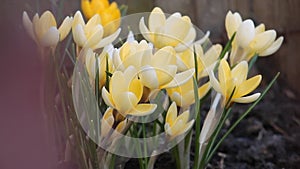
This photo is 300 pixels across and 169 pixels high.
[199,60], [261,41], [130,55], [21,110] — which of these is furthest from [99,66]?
[21,110]

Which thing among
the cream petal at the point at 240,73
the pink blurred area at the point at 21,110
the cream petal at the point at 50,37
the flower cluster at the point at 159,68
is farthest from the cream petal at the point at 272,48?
the pink blurred area at the point at 21,110

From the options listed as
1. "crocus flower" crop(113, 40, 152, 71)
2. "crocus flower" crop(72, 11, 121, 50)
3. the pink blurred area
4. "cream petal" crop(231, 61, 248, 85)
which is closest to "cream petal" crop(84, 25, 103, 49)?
"crocus flower" crop(72, 11, 121, 50)

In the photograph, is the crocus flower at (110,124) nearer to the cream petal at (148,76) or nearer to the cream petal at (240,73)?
the cream petal at (148,76)

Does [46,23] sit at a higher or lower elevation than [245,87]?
higher

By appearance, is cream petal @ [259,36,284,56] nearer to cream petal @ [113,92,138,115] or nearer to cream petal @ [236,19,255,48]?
cream petal @ [236,19,255,48]

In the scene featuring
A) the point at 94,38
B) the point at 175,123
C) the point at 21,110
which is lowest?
the point at 175,123

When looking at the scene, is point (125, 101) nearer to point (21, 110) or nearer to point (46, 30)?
point (46, 30)
